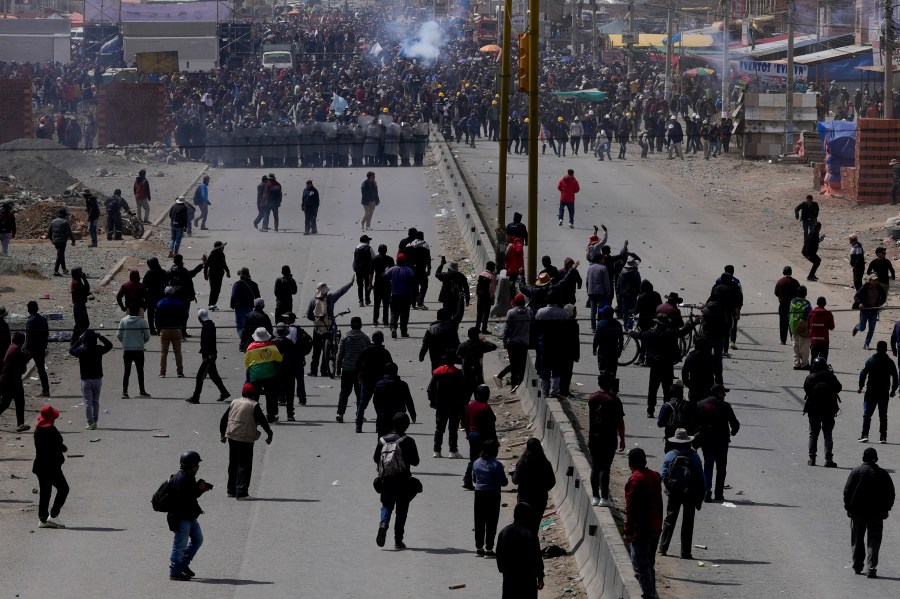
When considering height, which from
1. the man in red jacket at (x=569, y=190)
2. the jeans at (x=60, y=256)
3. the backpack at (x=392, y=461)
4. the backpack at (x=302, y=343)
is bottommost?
the backpack at (x=392, y=461)

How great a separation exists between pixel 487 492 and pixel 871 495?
306 centimetres

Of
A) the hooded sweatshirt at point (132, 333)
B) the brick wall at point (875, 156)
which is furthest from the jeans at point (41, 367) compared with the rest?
the brick wall at point (875, 156)

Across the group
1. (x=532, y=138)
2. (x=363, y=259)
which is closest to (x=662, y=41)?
(x=532, y=138)

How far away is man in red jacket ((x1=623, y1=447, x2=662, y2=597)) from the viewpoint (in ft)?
38.9

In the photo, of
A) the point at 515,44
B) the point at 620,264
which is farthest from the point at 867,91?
the point at 620,264

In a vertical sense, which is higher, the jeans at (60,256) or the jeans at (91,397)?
the jeans at (60,256)

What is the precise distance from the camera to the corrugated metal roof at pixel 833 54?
62.1m

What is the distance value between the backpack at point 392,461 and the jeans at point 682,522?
2.20 meters

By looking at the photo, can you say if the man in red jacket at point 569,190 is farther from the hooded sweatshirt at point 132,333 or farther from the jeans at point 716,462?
the jeans at point 716,462

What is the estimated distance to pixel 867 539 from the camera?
13.1 m

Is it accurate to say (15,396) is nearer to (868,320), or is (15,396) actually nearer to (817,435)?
(817,435)

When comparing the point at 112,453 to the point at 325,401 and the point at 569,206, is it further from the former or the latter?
the point at 569,206

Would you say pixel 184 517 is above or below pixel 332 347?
below

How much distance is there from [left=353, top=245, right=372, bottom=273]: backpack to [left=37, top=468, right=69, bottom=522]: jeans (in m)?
10.9
